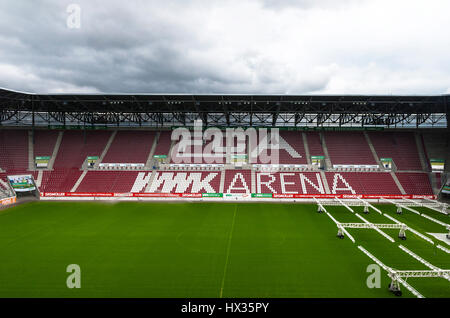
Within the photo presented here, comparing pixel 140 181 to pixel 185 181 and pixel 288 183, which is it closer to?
pixel 185 181

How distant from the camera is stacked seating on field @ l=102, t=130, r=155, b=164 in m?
37.7

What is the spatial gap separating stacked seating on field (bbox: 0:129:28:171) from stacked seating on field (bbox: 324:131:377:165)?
50.3 m

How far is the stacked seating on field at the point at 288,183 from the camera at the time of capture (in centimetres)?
3136

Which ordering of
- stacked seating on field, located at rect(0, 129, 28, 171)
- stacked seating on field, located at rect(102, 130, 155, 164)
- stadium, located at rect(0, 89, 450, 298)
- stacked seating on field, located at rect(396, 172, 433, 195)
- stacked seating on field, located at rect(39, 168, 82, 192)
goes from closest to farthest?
stadium, located at rect(0, 89, 450, 298)
stacked seating on field, located at rect(396, 172, 433, 195)
stacked seating on field, located at rect(39, 168, 82, 192)
stacked seating on field, located at rect(0, 129, 28, 171)
stacked seating on field, located at rect(102, 130, 155, 164)

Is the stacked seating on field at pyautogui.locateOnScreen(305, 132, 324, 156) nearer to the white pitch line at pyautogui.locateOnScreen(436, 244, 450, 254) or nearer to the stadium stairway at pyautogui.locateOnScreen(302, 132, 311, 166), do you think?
the stadium stairway at pyautogui.locateOnScreen(302, 132, 311, 166)

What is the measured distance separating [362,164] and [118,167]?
39855mm

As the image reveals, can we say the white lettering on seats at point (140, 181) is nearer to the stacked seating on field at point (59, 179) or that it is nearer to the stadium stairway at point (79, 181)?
the stadium stairway at point (79, 181)

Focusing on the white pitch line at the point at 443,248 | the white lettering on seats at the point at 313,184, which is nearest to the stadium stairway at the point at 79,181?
the white lettering on seats at the point at 313,184

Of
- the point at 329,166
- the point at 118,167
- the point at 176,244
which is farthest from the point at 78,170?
the point at 329,166

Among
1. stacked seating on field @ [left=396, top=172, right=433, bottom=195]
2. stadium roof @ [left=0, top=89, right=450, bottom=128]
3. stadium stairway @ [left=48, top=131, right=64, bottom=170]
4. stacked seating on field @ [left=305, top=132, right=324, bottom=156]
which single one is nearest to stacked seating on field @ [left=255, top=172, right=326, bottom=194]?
stacked seating on field @ [left=305, top=132, right=324, bottom=156]

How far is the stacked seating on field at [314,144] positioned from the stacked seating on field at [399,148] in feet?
30.3

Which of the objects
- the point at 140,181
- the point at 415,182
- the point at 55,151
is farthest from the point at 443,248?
the point at 55,151

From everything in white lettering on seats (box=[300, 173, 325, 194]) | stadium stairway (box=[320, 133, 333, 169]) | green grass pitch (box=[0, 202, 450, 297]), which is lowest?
green grass pitch (box=[0, 202, 450, 297])
